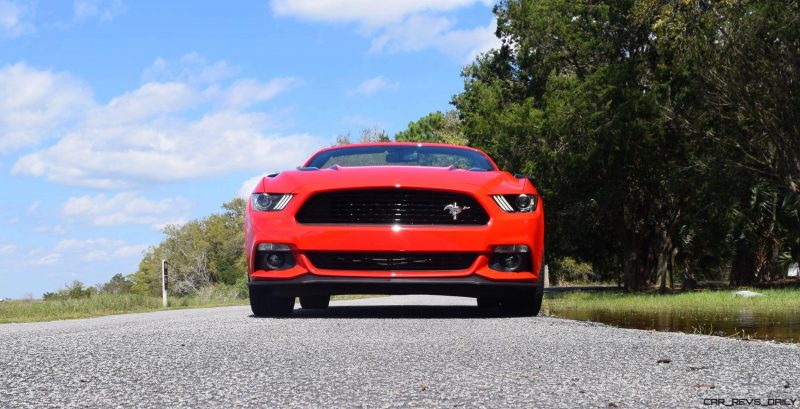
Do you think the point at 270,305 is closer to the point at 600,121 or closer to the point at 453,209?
the point at 453,209

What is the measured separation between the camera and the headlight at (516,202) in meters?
7.24

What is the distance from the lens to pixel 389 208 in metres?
7.20

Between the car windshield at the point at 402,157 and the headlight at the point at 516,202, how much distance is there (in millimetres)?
1172

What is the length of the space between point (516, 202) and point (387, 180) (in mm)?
1143

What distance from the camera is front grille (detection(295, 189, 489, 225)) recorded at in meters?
7.19

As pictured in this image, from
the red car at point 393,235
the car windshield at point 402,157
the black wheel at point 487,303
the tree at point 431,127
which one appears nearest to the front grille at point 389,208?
the red car at point 393,235

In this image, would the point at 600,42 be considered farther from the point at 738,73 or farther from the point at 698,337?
the point at 698,337

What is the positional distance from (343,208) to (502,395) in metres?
3.92

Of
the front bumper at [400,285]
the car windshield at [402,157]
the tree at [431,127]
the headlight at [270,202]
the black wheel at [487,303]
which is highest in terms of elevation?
the tree at [431,127]

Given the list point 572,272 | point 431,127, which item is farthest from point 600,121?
point 572,272

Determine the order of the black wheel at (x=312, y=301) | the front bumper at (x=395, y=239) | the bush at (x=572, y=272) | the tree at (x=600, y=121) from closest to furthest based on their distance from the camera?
the front bumper at (x=395, y=239)
the black wheel at (x=312, y=301)
the tree at (x=600, y=121)
the bush at (x=572, y=272)

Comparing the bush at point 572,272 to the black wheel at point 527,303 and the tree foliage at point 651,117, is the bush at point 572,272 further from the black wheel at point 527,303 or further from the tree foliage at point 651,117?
the black wheel at point 527,303

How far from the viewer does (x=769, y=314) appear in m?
9.70

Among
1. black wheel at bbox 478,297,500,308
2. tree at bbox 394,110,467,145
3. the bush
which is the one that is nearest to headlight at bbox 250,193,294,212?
black wheel at bbox 478,297,500,308
